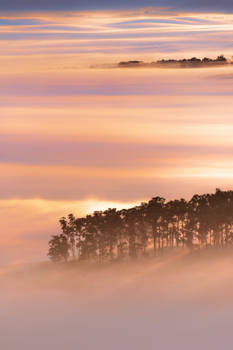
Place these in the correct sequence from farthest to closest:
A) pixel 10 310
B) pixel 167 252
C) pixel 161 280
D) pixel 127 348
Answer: pixel 167 252, pixel 161 280, pixel 10 310, pixel 127 348

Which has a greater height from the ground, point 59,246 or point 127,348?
point 59,246

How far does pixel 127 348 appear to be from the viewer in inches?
6058

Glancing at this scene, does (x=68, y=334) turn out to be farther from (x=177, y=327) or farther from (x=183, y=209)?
(x=183, y=209)

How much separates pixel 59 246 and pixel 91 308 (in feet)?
86.3

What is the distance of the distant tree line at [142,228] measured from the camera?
19050 centimetres

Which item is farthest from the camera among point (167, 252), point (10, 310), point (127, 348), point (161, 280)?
point (167, 252)

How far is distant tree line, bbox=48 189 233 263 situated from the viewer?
190 meters

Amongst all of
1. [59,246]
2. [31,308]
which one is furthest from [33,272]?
[31,308]

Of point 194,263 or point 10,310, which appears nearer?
point 10,310

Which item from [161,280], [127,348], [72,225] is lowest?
[127,348]

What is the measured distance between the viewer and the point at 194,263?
190375 mm

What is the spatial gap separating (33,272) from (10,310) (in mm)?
25501

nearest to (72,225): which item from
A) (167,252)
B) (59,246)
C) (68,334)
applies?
(59,246)

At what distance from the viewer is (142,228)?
634 feet
